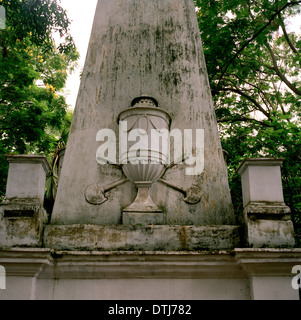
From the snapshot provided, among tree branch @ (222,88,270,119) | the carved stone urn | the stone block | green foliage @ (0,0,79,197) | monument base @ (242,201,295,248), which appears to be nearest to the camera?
monument base @ (242,201,295,248)

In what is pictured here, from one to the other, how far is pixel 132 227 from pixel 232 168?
8.27m

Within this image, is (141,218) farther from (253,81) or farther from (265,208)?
(253,81)

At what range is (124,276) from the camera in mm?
5164

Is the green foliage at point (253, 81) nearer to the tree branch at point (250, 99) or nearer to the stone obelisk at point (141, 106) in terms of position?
the tree branch at point (250, 99)

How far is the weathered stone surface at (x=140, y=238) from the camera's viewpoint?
5266 mm

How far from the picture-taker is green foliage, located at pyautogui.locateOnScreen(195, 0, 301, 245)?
1055cm

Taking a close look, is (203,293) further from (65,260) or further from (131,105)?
(131,105)

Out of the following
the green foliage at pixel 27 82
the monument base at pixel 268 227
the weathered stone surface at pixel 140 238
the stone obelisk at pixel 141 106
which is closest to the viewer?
the monument base at pixel 268 227

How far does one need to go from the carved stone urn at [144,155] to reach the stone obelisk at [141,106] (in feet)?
0.27

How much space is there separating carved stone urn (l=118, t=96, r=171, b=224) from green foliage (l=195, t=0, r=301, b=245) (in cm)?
449

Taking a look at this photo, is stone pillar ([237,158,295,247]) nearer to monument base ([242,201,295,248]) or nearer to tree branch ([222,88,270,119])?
monument base ([242,201,295,248])

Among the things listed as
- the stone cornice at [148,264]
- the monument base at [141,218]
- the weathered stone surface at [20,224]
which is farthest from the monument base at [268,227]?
the weathered stone surface at [20,224]

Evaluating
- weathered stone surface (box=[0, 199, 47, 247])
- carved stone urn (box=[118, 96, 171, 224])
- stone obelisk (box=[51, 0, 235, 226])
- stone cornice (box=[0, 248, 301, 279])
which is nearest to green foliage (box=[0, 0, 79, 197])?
stone obelisk (box=[51, 0, 235, 226])
